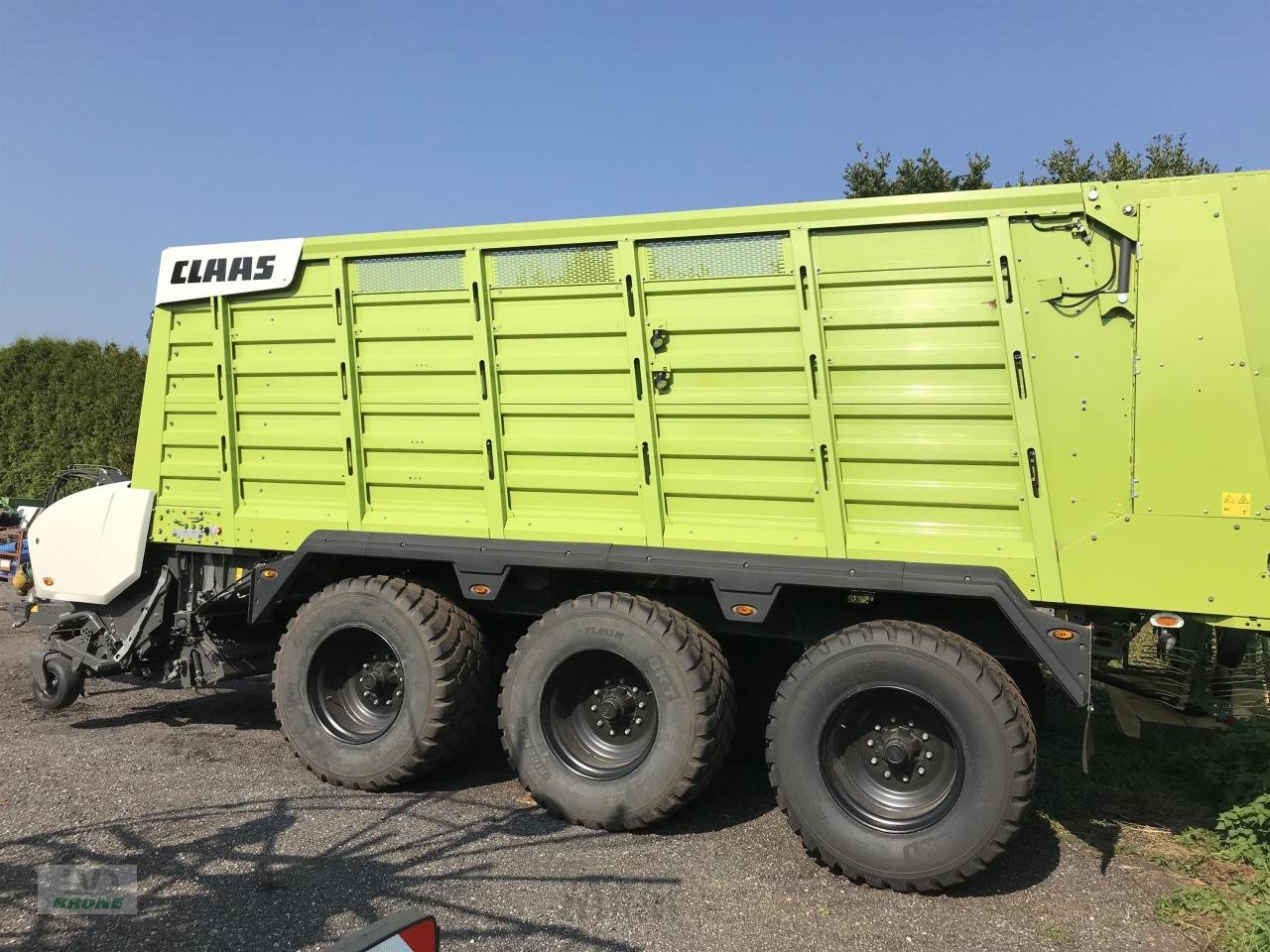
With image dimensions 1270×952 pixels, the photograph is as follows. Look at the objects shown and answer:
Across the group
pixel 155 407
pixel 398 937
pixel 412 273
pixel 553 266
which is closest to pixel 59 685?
pixel 155 407

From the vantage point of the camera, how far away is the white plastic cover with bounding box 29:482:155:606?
5719mm

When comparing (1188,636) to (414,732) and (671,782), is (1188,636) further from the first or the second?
(414,732)

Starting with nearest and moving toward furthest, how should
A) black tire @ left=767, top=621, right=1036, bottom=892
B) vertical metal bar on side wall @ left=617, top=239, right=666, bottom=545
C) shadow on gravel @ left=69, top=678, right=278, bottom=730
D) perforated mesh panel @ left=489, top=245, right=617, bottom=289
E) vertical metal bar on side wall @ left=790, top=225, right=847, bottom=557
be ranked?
black tire @ left=767, top=621, right=1036, bottom=892, vertical metal bar on side wall @ left=790, top=225, right=847, bottom=557, vertical metal bar on side wall @ left=617, top=239, right=666, bottom=545, perforated mesh panel @ left=489, top=245, right=617, bottom=289, shadow on gravel @ left=69, top=678, right=278, bottom=730

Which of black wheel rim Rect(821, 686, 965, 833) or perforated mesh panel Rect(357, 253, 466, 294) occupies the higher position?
perforated mesh panel Rect(357, 253, 466, 294)

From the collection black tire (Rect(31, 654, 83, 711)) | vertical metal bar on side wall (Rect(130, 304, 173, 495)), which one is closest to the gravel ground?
black tire (Rect(31, 654, 83, 711))

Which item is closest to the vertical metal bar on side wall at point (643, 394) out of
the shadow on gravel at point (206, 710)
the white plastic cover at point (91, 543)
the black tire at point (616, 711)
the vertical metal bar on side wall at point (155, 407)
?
the black tire at point (616, 711)

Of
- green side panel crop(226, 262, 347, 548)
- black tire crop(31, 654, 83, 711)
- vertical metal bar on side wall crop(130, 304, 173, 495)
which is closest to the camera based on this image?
green side panel crop(226, 262, 347, 548)

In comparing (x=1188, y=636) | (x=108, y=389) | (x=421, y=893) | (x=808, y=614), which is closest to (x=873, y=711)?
(x=808, y=614)

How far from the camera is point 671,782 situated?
165 inches

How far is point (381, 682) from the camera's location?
5027 millimetres

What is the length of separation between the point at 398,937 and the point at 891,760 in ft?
9.08

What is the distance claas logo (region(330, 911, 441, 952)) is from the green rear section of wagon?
2.79m

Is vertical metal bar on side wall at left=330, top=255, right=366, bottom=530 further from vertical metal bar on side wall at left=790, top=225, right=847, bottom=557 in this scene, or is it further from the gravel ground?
vertical metal bar on side wall at left=790, top=225, right=847, bottom=557

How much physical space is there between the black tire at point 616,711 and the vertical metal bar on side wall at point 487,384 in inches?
27.0
